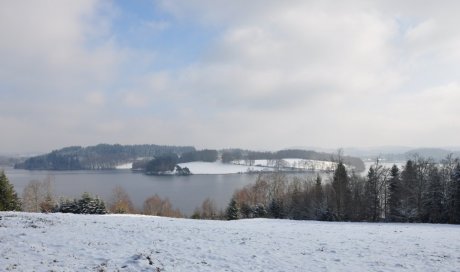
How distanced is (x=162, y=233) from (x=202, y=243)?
3.58 meters

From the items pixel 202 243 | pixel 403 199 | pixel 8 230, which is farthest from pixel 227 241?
pixel 403 199

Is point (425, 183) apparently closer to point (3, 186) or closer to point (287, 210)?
point (287, 210)

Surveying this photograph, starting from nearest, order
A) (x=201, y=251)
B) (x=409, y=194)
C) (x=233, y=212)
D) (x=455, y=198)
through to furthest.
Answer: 1. (x=201, y=251)
2. (x=455, y=198)
3. (x=409, y=194)
4. (x=233, y=212)

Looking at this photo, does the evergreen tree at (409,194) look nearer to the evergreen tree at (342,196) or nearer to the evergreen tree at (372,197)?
the evergreen tree at (372,197)

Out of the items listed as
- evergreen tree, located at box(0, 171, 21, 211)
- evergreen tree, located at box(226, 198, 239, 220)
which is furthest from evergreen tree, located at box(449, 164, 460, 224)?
evergreen tree, located at box(0, 171, 21, 211)

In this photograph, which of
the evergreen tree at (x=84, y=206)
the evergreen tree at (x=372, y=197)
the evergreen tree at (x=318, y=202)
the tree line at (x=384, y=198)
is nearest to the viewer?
the tree line at (x=384, y=198)

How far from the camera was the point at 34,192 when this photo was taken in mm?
64688

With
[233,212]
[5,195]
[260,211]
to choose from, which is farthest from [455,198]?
[5,195]

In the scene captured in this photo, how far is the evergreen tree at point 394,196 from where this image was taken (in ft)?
157

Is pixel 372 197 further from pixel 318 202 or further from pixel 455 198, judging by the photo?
pixel 455 198

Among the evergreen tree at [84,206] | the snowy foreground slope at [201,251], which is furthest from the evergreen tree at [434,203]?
the evergreen tree at [84,206]

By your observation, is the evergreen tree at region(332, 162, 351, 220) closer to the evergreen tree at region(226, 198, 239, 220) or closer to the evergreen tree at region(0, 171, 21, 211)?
the evergreen tree at region(226, 198, 239, 220)

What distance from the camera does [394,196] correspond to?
49.8 metres

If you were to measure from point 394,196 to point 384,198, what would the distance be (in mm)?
3310
